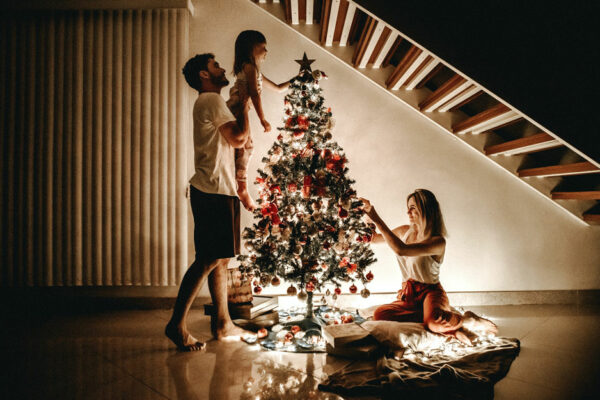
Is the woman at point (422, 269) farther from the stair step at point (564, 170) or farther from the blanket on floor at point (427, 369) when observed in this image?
the stair step at point (564, 170)

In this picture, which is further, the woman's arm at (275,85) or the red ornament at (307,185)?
the woman's arm at (275,85)

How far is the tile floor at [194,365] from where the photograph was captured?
1.58m

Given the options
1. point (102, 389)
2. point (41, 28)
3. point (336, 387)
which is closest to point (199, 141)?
point (102, 389)

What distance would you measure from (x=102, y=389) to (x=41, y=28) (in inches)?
113

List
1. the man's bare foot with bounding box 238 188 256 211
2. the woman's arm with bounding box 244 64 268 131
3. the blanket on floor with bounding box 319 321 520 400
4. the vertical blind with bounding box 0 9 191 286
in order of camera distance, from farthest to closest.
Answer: the vertical blind with bounding box 0 9 191 286, the man's bare foot with bounding box 238 188 256 211, the woman's arm with bounding box 244 64 268 131, the blanket on floor with bounding box 319 321 520 400

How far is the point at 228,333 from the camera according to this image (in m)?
2.20

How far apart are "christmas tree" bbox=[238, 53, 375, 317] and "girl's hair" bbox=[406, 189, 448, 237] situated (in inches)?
16.3

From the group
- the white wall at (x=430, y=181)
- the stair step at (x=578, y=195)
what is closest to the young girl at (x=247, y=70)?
the white wall at (x=430, y=181)

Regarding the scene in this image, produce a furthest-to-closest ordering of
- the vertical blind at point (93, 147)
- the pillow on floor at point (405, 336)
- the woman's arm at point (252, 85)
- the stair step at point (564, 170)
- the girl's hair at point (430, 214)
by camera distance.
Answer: the vertical blind at point (93, 147), the girl's hair at point (430, 214), the woman's arm at point (252, 85), the stair step at point (564, 170), the pillow on floor at point (405, 336)

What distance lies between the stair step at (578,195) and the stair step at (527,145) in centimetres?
42

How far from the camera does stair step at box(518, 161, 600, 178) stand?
205 cm

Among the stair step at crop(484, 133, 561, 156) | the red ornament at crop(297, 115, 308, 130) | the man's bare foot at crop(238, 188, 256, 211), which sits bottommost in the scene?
the man's bare foot at crop(238, 188, 256, 211)

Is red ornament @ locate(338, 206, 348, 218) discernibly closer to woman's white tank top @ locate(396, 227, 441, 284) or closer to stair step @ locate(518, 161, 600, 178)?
woman's white tank top @ locate(396, 227, 441, 284)

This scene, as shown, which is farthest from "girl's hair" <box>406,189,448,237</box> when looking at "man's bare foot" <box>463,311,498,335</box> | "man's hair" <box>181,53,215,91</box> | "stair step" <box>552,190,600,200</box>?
"man's hair" <box>181,53,215,91</box>
